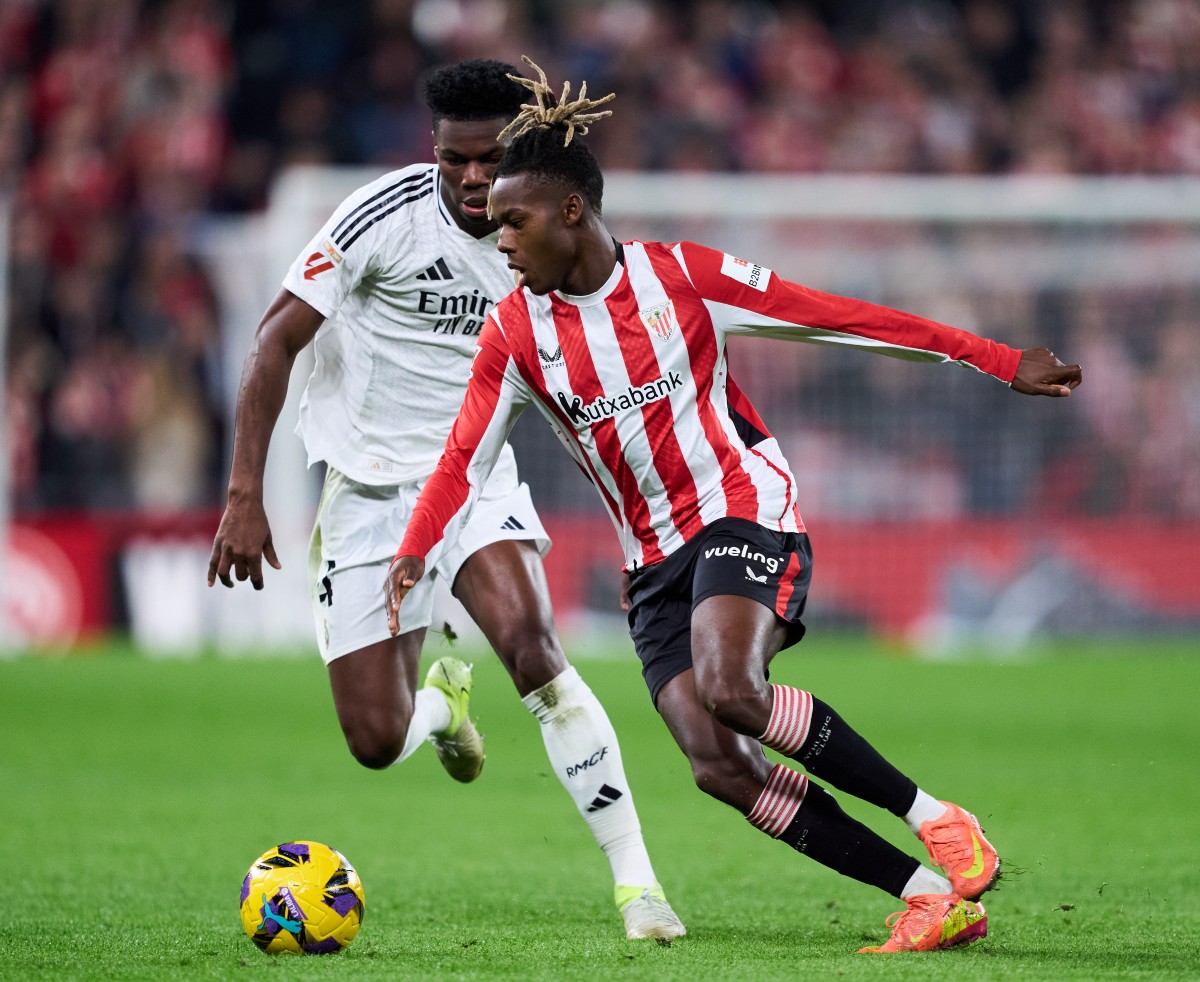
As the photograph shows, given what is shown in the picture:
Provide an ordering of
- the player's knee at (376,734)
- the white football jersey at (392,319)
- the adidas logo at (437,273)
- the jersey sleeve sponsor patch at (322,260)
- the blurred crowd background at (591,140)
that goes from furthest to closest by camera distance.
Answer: the blurred crowd background at (591,140)
the player's knee at (376,734)
the adidas logo at (437,273)
the white football jersey at (392,319)
the jersey sleeve sponsor patch at (322,260)

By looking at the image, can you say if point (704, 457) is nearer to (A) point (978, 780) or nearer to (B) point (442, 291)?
(B) point (442, 291)

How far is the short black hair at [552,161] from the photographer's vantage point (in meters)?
4.93

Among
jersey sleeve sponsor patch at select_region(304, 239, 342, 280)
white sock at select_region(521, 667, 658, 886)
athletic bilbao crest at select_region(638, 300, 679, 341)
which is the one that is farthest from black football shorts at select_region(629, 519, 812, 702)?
jersey sleeve sponsor patch at select_region(304, 239, 342, 280)

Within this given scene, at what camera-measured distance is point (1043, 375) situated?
4.80 meters

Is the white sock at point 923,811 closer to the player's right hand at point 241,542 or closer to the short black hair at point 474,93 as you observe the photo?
the player's right hand at point 241,542

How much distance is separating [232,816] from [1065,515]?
31.0ft

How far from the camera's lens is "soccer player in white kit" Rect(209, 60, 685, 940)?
546 cm

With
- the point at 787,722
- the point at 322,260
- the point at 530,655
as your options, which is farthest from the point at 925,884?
the point at 322,260

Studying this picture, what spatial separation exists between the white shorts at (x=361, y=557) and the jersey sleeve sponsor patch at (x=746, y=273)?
4.34ft

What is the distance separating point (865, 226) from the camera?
1547 cm

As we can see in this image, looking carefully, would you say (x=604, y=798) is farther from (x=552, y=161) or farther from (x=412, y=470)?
(x=552, y=161)

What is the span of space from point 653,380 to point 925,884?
4.99 feet

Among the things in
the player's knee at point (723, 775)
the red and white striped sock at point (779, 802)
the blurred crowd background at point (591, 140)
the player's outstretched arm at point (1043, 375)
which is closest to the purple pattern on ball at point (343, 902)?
the player's knee at point (723, 775)

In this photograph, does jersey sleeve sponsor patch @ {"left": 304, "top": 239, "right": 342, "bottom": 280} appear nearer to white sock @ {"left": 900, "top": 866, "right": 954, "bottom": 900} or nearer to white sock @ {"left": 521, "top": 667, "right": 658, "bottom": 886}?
white sock @ {"left": 521, "top": 667, "right": 658, "bottom": 886}
